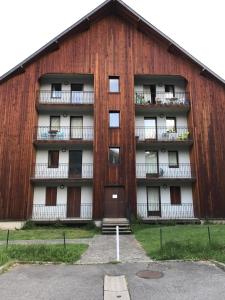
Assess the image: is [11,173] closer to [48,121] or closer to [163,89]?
[48,121]

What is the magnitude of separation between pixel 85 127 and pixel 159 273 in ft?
55.6

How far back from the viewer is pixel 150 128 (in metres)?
24.8

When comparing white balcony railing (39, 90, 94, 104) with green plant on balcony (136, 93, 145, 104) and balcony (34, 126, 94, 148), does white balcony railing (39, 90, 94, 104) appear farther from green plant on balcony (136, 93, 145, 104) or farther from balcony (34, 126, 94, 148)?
green plant on balcony (136, 93, 145, 104)

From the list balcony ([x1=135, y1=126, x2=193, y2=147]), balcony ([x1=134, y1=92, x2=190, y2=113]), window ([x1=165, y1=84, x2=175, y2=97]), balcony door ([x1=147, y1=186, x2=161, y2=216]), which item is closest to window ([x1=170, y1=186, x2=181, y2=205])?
balcony door ([x1=147, y1=186, x2=161, y2=216])

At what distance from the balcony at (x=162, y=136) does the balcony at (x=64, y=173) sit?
4.49 metres

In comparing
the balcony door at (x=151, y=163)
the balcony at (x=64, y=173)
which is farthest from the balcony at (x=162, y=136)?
the balcony at (x=64, y=173)

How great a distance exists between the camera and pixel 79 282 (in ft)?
25.9

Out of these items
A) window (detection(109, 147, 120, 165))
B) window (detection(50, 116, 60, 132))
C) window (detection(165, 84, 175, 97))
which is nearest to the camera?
window (detection(109, 147, 120, 165))

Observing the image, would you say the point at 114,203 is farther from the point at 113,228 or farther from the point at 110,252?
the point at 110,252

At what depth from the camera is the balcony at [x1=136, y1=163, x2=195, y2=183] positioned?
23.5 meters

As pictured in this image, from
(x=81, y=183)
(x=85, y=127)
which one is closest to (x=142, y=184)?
(x=81, y=183)

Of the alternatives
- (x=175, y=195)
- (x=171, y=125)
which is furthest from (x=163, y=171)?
(x=171, y=125)

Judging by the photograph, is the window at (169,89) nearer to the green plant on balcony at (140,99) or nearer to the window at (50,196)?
the green plant on balcony at (140,99)

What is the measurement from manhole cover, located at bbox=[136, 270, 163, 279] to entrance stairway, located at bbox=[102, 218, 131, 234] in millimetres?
10046
